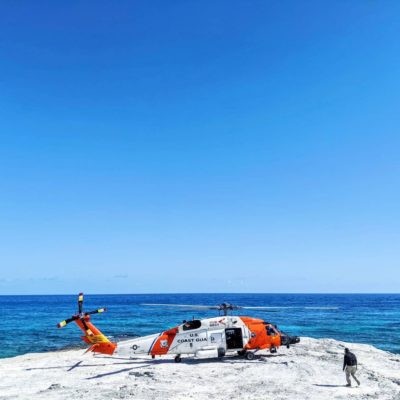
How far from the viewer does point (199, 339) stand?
2108cm

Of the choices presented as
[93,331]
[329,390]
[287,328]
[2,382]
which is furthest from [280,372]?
[287,328]

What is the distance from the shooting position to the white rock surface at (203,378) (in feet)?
48.5

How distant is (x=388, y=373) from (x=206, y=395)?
1076 cm

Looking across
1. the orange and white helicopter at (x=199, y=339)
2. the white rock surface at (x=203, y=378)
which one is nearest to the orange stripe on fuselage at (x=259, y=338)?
the orange and white helicopter at (x=199, y=339)

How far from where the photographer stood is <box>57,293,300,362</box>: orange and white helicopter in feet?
67.8

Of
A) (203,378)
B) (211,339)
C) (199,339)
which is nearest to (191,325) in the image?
(199,339)

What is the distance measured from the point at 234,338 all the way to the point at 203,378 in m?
4.42

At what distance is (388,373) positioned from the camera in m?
19.0

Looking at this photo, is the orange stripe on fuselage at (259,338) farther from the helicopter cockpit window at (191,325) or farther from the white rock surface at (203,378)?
the helicopter cockpit window at (191,325)

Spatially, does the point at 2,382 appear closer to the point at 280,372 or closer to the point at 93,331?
the point at 93,331

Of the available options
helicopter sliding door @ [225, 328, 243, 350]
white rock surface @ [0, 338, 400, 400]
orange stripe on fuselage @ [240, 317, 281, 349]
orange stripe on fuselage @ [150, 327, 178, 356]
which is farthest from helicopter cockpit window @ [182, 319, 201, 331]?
orange stripe on fuselage @ [240, 317, 281, 349]

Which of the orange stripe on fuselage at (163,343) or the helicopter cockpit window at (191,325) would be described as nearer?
the orange stripe on fuselage at (163,343)

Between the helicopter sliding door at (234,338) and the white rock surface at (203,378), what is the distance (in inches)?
34.6

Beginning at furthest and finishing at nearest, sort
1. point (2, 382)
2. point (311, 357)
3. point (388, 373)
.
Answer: point (311, 357), point (388, 373), point (2, 382)
